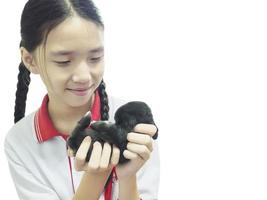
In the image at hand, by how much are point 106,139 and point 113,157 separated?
0.12ft

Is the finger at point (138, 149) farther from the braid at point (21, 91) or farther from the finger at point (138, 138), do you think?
the braid at point (21, 91)

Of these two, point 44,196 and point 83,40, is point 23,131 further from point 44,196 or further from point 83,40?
point 83,40

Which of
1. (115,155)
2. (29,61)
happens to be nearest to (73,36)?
(29,61)

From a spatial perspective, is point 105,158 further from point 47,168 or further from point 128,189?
point 47,168

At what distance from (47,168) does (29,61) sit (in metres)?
0.26

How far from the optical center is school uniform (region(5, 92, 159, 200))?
1.12m

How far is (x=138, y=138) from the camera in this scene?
0.87 meters

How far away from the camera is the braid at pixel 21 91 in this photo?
1182 millimetres

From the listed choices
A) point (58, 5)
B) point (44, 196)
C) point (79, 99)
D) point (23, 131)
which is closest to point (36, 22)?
point (58, 5)

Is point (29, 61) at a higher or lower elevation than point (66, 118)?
higher

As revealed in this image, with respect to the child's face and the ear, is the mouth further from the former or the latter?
the ear

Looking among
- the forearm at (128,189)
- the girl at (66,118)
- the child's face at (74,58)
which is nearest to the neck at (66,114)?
the girl at (66,118)

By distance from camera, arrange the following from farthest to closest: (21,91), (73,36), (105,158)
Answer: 1. (21,91)
2. (73,36)
3. (105,158)

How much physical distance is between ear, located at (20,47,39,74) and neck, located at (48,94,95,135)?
0.32 feet
